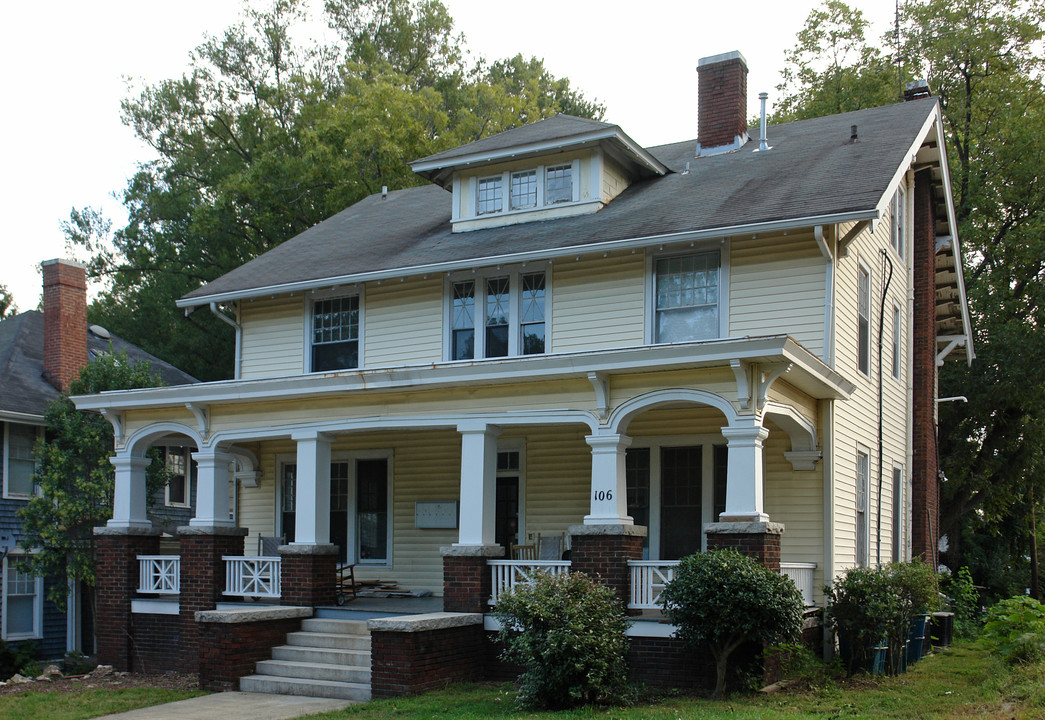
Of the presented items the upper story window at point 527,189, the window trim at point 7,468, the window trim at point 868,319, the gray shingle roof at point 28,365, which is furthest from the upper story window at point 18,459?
the window trim at point 868,319

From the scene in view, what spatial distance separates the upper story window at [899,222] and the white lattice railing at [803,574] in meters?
6.87

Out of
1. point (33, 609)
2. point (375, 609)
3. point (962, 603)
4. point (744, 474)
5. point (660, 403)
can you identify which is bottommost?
point (33, 609)

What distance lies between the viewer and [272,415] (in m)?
14.6

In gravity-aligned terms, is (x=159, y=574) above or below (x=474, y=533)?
below

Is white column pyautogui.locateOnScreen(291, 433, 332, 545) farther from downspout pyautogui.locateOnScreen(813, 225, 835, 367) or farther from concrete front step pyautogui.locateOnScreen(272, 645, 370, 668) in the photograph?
downspout pyautogui.locateOnScreen(813, 225, 835, 367)

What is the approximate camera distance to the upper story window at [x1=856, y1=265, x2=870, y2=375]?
1545 centimetres

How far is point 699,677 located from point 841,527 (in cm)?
382

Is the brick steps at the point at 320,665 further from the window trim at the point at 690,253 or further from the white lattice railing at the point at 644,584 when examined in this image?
the window trim at the point at 690,253

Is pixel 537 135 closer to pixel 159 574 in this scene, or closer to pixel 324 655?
pixel 324 655

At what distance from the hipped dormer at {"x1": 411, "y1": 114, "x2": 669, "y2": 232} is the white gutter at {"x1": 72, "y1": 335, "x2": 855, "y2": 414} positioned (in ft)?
14.9

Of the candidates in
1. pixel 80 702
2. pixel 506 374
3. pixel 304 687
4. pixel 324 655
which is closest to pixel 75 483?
pixel 80 702

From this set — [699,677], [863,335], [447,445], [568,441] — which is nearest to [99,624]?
[447,445]

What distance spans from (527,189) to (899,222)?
668 centimetres

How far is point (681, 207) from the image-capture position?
15.2 m
